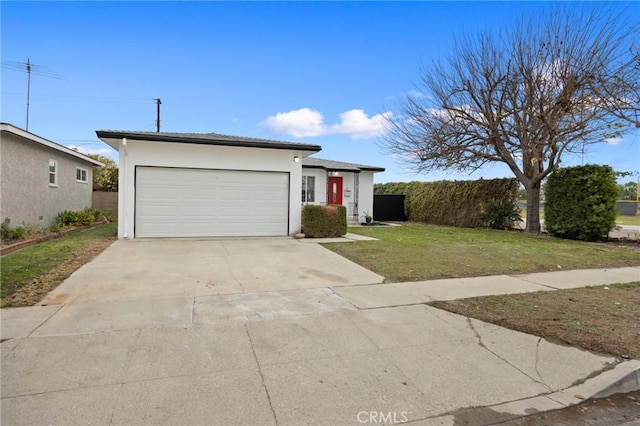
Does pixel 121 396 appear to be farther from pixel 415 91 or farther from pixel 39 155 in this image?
pixel 415 91

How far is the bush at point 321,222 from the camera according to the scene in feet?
40.0

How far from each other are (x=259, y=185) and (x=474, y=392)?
10.3m

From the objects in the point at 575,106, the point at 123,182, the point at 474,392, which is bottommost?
the point at 474,392

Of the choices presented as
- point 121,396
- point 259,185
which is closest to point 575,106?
point 259,185

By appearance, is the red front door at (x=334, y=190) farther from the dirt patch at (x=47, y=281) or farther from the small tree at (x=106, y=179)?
the small tree at (x=106, y=179)

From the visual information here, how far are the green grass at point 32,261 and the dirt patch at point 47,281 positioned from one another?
0.07m

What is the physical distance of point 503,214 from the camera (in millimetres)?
16719

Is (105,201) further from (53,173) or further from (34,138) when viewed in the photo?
(34,138)

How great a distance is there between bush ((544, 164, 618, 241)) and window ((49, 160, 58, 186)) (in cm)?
1869

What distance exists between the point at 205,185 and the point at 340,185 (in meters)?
8.92

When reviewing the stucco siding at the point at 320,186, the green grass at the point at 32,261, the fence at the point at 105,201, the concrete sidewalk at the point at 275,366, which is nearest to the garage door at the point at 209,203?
the green grass at the point at 32,261

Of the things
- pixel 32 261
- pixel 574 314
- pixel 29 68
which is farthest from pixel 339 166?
pixel 29 68

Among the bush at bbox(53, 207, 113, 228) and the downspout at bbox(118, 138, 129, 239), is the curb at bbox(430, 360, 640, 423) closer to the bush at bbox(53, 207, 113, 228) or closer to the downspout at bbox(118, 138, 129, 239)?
the downspout at bbox(118, 138, 129, 239)

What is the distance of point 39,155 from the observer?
1254 centimetres
